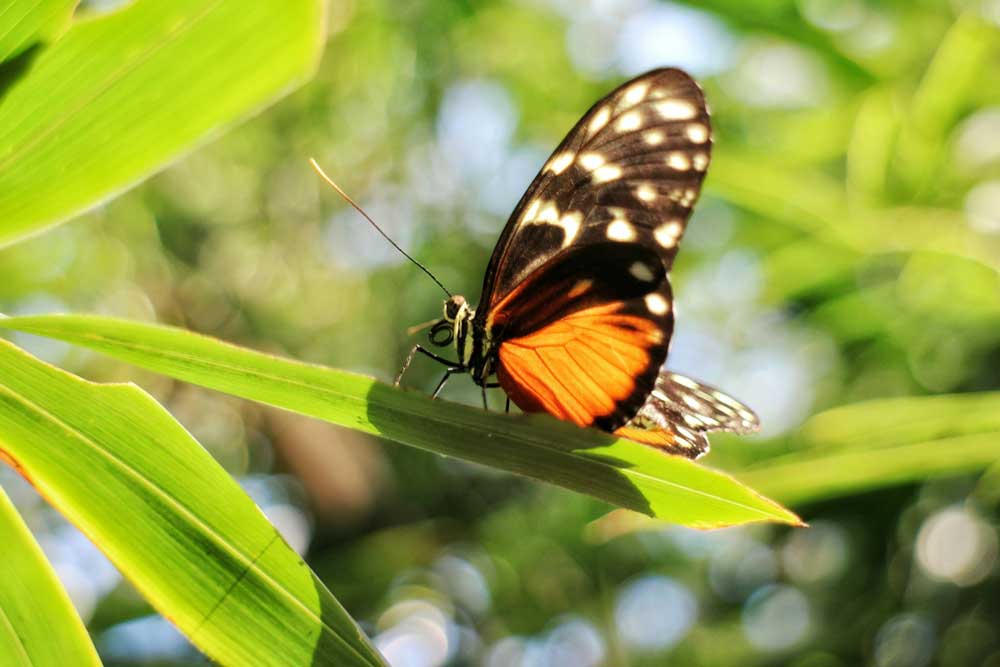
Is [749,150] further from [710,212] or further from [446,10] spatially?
[446,10]

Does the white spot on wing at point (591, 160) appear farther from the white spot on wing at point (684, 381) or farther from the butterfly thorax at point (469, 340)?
the white spot on wing at point (684, 381)

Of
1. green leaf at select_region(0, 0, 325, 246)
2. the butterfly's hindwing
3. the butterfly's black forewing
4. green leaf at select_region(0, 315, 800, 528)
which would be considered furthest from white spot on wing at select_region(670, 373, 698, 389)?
green leaf at select_region(0, 0, 325, 246)

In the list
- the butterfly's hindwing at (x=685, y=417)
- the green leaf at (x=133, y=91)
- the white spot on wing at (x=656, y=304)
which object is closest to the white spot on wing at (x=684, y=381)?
the butterfly's hindwing at (x=685, y=417)

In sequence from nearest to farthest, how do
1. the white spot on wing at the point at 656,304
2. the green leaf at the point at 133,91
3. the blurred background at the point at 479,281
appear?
the green leaf at the point at 133,91
the white spot on wing at the point at 656,304
the blurred background at the point at 479,281

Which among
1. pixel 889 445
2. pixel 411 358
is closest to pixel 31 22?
pixel 411 358

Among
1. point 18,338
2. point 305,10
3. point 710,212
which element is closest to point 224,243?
point 18,338

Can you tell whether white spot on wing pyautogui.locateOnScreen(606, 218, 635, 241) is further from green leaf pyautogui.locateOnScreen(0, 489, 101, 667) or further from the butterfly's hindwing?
green leaf pyautogui.locateOnScreen(0, 489, 101, 667)
